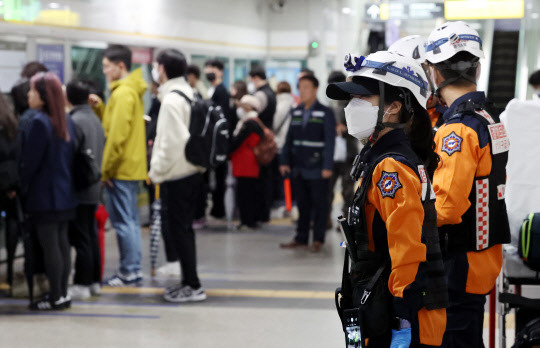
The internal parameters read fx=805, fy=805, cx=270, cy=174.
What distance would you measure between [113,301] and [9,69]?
353 centimetres

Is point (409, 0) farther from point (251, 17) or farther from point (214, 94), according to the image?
point (251, 17)

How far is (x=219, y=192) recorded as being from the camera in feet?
35.1

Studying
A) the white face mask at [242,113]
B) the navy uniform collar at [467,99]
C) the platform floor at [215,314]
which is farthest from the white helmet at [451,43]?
the white face mask at [242,113]

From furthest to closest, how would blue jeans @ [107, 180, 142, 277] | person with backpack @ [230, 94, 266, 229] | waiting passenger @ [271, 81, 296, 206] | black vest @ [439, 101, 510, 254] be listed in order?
waiting passenger @ [271, 81, 296, 206], person with backpack @ [230, 94, 266, 229], blue jeans @ [107, 180, 142, 277], black vest @ [439, 101, 510, 254]

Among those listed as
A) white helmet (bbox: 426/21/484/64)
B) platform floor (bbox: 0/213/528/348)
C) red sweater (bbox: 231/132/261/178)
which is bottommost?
platform floor (bbox: 0/213/528/348)

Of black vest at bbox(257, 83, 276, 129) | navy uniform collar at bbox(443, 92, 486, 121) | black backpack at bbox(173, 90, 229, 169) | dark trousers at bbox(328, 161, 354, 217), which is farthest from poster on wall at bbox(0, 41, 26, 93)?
navy uniform collar at bbox(443, 92, 486, 121)

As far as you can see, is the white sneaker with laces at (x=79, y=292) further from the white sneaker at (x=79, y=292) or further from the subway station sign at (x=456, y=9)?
the subway station sign at (x=456, y=9)

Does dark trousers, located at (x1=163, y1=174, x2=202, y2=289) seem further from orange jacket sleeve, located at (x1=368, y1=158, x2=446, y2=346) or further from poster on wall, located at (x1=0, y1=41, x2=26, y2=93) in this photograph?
orange jacket sleeve, located at (x1=368, y1=158, x2=446, y2=346)

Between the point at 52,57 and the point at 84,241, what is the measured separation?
3.81 meters

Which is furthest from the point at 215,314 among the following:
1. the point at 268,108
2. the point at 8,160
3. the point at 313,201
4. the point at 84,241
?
the point at 268,108

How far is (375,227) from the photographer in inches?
108

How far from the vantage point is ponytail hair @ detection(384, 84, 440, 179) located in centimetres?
283

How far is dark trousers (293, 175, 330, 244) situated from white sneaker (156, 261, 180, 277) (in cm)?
171

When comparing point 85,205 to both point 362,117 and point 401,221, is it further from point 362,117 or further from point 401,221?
point 401,221
